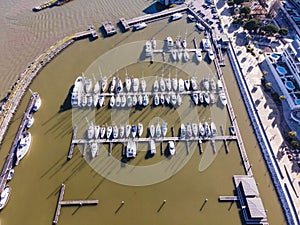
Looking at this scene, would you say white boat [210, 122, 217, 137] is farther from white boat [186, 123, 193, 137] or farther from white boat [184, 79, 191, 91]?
white boat [184, 79, 191, 91]

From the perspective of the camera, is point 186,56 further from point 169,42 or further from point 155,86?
point 155,86

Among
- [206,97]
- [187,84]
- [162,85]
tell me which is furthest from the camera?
[187,84]

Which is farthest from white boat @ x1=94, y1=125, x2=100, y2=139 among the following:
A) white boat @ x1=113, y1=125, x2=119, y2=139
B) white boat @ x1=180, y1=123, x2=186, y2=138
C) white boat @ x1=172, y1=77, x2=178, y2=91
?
white boat @ x1=172, y1=77, x2=178, y2=91

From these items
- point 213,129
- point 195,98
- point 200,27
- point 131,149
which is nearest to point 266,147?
point 213,129

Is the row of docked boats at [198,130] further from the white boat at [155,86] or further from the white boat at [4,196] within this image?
the white boat at [4,196]

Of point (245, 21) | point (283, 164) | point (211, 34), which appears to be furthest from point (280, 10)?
point (283, 164)

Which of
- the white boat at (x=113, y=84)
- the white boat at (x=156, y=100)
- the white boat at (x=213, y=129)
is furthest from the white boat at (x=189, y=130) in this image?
the white boat at (x=113, y=84)
